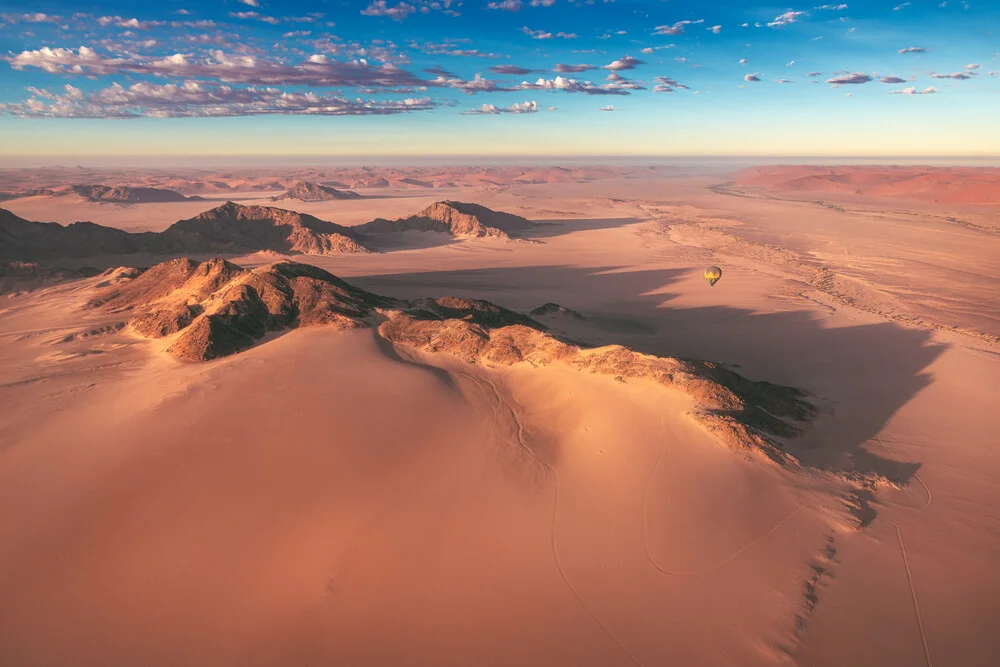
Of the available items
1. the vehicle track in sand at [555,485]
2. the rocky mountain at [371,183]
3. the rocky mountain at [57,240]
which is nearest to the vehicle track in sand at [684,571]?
the vehicle track in sand at [555,485]

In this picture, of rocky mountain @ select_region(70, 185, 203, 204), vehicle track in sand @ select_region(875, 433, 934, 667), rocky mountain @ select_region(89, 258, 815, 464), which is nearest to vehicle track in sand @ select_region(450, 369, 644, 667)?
rocky mountain @ select_region(89, 258, 815, 464)

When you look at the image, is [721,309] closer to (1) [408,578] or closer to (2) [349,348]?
(2) [349,348]

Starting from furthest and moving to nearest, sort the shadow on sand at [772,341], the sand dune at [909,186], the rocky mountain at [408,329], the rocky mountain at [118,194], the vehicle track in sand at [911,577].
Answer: the sand dune at [909,186] < the rocky mountain at [118,194] < the shadow on sand at [772,341] < the rocky mountain at [408,329] < the vehicle track in sand at [911,577]

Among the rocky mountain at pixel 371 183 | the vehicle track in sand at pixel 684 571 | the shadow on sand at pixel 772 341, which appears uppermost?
the rocky mountain at pixel 371 183

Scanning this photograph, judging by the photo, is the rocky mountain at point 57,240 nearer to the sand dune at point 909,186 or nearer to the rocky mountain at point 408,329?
the rocky mountain at point 408,329

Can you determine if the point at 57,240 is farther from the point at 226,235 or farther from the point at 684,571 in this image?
the point at 684,571

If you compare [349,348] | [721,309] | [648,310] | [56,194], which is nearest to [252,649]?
[349,348]
